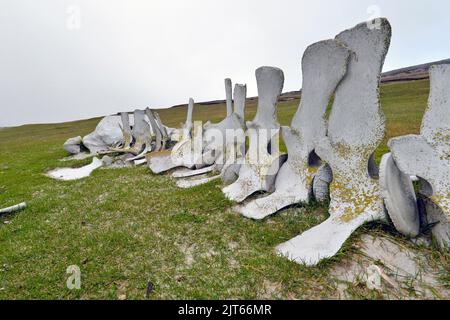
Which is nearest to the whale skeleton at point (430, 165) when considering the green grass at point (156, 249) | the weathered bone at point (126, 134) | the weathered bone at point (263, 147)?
the green grass at point (156, 249)

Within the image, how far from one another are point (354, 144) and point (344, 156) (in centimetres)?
31

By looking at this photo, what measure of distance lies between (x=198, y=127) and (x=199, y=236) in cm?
790

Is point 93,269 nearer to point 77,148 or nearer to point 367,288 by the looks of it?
point 367,288

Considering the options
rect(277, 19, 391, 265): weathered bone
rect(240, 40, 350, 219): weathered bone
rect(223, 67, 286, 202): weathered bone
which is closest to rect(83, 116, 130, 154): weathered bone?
rect(223, 67, 286, 202): weathered bone

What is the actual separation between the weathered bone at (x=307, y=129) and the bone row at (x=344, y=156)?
0.9 inches

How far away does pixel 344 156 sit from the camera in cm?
610

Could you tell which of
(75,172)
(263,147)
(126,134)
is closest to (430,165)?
(263,147)

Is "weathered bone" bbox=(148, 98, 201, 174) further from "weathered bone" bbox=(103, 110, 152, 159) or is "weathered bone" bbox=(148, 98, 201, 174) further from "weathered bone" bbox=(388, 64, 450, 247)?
A: "weathered bone" bbox=(388, 64, 450, 247)

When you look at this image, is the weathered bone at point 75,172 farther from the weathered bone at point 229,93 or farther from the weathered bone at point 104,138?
the weathered bone at point 229,93

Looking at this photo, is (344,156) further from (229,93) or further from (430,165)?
(229,93)

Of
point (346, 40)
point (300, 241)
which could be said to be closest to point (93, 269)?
point (300, 241)

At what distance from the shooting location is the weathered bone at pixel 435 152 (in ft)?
15.3

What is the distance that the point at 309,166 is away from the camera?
7062 millimetres
